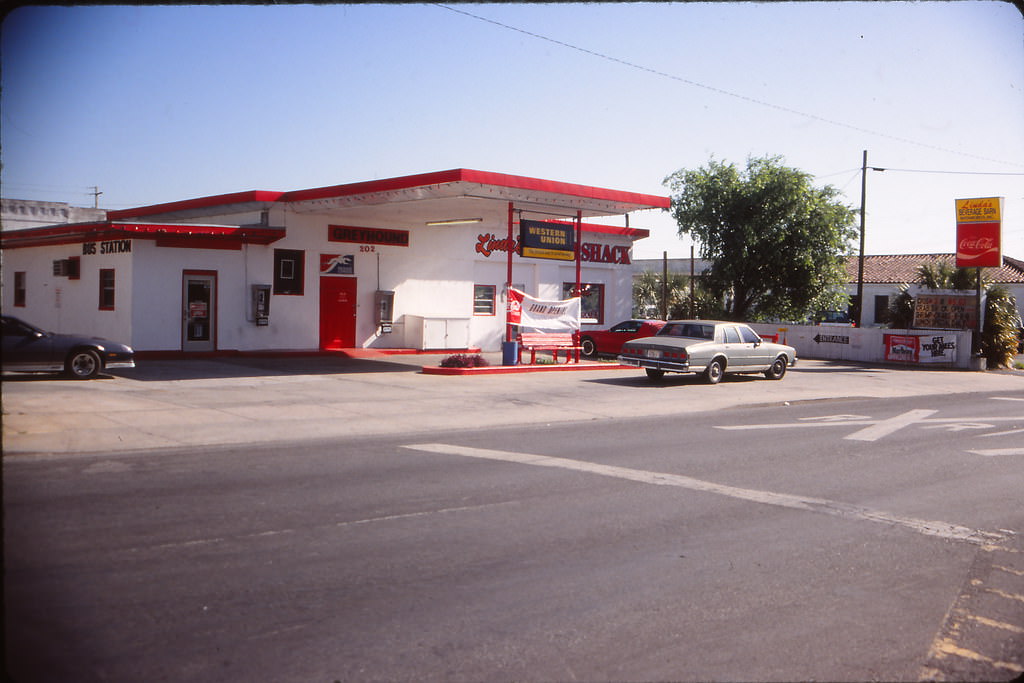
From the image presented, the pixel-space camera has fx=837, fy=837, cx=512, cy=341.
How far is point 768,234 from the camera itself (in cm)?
3516

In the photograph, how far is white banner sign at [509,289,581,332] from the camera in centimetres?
2223

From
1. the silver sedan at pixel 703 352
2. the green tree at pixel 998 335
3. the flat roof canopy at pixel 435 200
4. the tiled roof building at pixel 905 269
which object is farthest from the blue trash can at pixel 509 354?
the tiled roof building at pixel 905 269

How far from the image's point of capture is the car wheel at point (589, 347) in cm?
2911

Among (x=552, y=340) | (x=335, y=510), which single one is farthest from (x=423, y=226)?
(x=335, y=510)

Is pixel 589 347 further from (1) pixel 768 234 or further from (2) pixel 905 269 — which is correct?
(2) pixel 905 269

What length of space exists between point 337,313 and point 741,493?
18.8m

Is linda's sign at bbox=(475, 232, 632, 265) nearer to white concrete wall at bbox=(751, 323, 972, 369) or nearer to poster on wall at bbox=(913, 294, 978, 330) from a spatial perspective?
white concrete wall at bbox=(751, 323, 972, 369)

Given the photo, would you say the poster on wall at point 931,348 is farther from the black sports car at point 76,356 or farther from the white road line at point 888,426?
the black sports car at point 76,356

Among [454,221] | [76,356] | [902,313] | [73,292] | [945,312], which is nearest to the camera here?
[76,356]

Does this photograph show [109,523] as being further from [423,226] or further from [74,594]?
[423,226]

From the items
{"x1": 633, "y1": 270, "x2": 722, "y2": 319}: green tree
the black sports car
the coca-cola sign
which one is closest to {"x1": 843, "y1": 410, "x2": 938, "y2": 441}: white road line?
the black sports car

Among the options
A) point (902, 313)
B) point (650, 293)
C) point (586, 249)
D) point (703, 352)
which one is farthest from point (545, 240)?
point (650, 293)

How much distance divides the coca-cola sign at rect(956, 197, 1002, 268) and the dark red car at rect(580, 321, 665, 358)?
1156 centimetres

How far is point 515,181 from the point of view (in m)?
19.8
